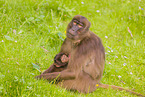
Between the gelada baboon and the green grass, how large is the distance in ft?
0.96

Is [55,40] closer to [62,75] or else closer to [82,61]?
[62,75]

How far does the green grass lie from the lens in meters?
4.32

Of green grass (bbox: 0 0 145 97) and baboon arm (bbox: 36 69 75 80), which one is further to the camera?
baboon arm (bbox: 36 69 75 80)

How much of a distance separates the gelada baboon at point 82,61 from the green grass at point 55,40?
0.96 feet

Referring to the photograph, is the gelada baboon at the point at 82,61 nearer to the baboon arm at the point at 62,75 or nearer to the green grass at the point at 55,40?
the baboon arm at the point at 62,75

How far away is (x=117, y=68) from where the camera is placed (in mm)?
6180

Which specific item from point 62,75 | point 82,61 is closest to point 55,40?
point 62,75

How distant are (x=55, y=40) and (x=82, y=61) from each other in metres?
2.27

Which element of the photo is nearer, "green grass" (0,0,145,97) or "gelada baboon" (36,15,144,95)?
"green grass" (0,0,145,97)

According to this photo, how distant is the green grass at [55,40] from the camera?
14.2 feet

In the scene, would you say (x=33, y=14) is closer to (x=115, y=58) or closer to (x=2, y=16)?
(x=2, y=16)

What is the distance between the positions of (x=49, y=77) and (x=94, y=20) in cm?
400

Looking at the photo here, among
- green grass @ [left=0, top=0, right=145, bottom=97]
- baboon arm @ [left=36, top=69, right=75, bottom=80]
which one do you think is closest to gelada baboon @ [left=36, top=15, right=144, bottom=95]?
baboon arm @ [left=36, top=69, right=75, bottom=80]

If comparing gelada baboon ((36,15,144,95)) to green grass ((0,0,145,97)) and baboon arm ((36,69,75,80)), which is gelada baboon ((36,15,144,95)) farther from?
green grass ((0,0,145,97))
